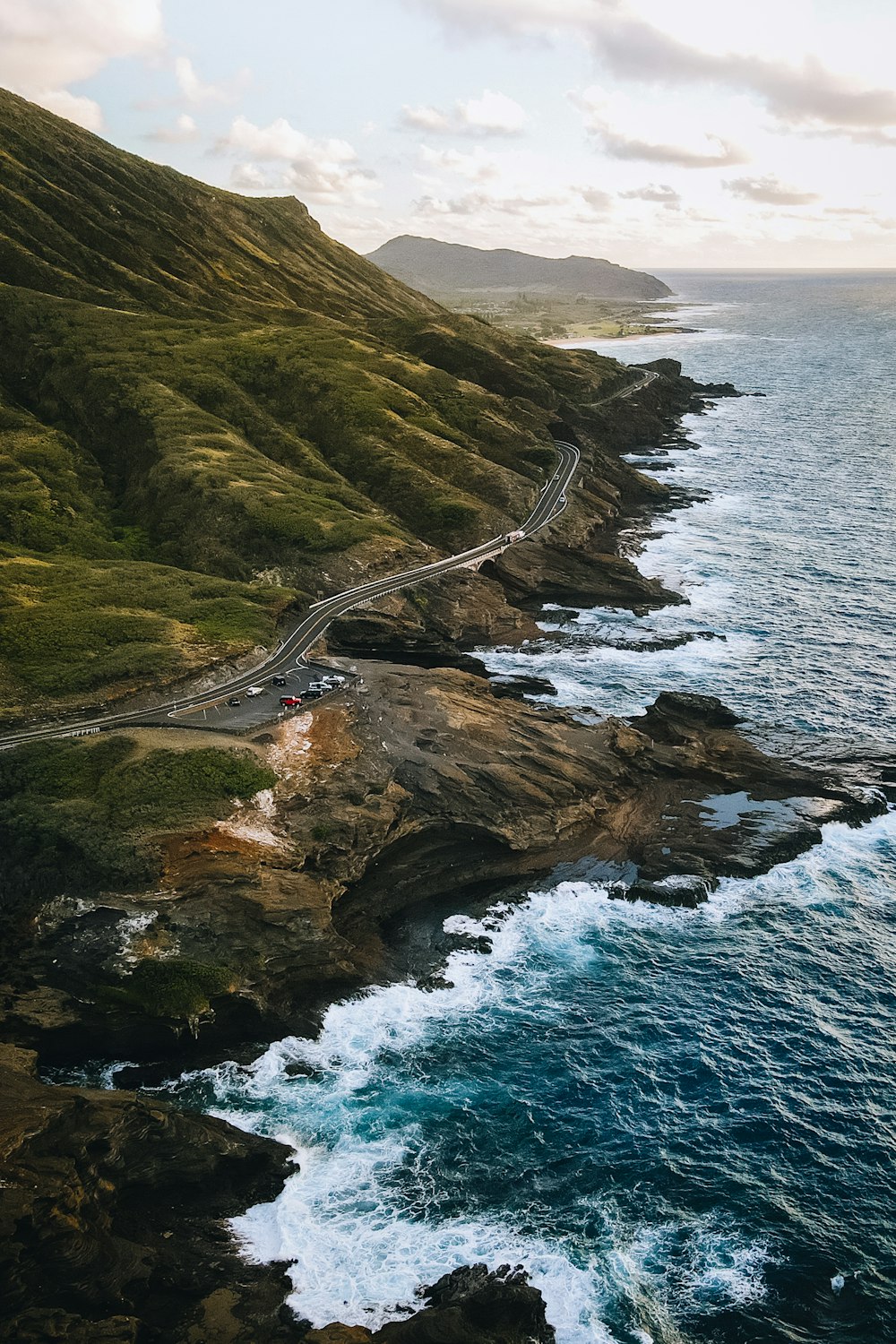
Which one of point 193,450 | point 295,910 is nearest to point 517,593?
point 193,450

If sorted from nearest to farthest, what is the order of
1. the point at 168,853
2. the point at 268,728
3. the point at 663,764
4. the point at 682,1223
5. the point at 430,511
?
the point at 682,1223
the point at 168,853
the point at 268,728
the point at 663,764
the point at 430,511

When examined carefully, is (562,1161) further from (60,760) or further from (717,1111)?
(60,760)

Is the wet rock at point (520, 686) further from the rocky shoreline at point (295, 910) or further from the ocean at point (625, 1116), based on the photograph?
the ocean at point (625, 1116)

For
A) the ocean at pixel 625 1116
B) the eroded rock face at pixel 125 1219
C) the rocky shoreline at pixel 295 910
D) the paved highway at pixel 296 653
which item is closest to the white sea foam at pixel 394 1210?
the ocean at pixel 625 1116

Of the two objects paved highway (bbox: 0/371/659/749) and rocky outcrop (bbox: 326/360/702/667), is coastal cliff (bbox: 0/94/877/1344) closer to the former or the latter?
rocky outcrop (bbox: 326/360/702/667)

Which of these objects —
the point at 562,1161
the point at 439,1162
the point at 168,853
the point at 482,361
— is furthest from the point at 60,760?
the point at 482,361

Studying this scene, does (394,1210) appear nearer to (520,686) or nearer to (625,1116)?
(625,1116)
